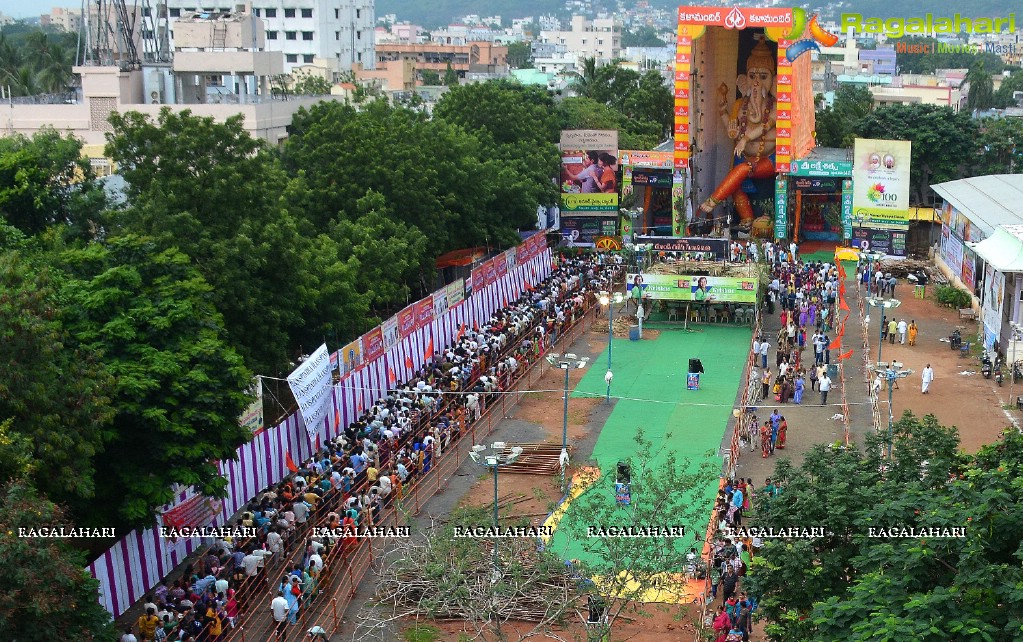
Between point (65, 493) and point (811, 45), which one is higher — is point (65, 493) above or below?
below

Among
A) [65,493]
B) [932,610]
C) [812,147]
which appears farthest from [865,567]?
[812,147]

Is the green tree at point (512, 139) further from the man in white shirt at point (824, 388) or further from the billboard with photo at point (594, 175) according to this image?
the man in white shirt at point (824, 388)

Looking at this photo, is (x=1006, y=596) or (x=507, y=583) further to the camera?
(x=507, y=583)

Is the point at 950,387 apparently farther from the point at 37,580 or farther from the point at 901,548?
the point at 37,580

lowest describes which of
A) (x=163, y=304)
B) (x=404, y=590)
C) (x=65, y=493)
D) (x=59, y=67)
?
(x=404, y=590)

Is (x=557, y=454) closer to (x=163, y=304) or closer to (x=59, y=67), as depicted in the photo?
(x=163, y=304)

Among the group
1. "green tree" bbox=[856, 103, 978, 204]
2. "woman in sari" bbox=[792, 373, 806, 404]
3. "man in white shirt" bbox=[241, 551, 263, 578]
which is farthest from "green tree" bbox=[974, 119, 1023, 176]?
"man in white shirt" bbox=[241, 551, 263, 578]

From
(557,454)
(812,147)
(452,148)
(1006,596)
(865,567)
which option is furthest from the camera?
(812,147)

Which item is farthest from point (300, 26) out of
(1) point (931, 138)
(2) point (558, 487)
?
(2) point (558, 487)
